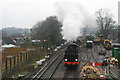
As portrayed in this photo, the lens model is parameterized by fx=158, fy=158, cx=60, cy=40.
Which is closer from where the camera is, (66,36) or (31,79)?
(31,79)

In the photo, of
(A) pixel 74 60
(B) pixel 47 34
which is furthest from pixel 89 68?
(B) pixel 47 34

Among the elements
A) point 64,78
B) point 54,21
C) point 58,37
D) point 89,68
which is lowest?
point 64,78

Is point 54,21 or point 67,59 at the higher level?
point 54,21

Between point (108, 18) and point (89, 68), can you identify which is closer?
point (89, 68)

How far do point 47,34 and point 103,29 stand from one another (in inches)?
1051

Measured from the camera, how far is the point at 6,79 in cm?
1301

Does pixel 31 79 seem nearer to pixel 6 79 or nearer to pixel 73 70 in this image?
pixel 6 79

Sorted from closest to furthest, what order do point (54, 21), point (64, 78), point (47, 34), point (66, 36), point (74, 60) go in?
point (64, 78)
point (74, 60)
point (66, 36)
point (47, 34)
point (54, 21)

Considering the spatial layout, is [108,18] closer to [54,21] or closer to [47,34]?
[54,21]

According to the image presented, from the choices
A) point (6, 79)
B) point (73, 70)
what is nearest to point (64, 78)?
point (73, 70)

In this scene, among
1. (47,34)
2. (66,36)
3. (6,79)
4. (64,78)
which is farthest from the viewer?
(47,34)

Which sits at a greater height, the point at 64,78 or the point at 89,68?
the point at 89,68

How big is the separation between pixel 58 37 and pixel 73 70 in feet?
76.5

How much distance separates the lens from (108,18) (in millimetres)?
56156
